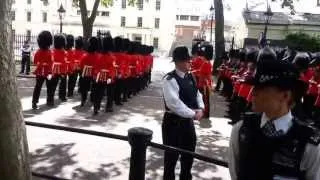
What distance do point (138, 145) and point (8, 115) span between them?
0.88 meters

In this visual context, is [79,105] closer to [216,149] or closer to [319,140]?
[216,149]

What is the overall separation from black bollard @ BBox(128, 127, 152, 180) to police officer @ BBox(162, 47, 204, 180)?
1.62 m

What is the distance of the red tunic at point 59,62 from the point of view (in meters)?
12.6

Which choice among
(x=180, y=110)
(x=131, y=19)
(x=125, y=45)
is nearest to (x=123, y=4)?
(x=131, y=19)

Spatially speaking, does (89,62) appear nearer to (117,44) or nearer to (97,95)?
(97,95)

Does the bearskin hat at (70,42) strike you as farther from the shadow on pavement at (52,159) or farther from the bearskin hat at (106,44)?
the shadow on pavement at (52,159)

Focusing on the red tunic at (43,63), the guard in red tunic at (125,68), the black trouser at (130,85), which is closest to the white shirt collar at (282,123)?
the red tunic at (43,63)

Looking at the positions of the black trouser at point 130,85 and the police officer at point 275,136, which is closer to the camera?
the police officer at point 275,136

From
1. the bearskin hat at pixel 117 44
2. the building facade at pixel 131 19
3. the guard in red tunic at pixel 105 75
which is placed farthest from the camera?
the building facade at pixel 131 19

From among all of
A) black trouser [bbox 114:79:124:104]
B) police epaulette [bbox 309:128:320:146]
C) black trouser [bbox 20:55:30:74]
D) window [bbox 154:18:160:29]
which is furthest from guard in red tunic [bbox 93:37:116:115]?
window [bbox 154:18:160:29]

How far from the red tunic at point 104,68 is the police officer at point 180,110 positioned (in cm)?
655

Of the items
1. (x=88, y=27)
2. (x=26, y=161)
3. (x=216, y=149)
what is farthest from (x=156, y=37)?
(x=26, y=161)

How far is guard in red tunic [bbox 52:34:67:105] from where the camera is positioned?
12586 mm

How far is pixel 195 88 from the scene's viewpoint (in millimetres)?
5539
